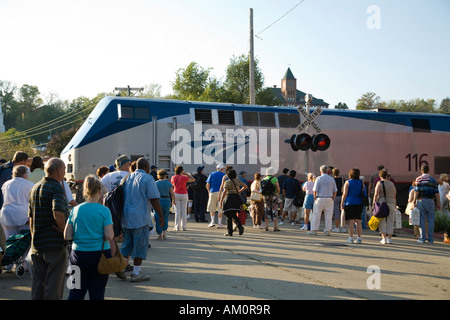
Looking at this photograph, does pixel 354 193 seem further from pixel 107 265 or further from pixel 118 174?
pixel 107 265

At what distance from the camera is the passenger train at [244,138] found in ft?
63.4

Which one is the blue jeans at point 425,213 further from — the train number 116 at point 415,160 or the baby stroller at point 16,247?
the train number 116 at point 415,160

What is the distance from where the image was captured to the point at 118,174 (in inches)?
377

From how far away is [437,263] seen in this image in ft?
32.9

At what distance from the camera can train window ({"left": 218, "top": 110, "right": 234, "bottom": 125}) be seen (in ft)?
68.3

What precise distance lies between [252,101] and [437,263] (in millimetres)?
17938

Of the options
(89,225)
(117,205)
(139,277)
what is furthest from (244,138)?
(89,225)

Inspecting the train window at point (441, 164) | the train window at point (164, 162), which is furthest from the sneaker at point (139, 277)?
the train window at point (441, 164)

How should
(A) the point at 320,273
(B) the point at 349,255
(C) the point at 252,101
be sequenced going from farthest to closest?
(C) the point at 252,101 → (B) the point at 349,255 → (A) the point at 320,273

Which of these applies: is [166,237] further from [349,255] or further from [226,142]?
[226,142]

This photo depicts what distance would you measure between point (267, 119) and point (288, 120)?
3.46 ft

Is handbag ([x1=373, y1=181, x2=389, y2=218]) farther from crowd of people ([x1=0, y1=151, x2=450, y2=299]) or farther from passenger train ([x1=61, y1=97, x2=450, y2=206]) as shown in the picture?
passenger train ([x1=61, y1=97, x2=450, y2=206])

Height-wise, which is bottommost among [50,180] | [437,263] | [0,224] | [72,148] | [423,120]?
[437,263]
